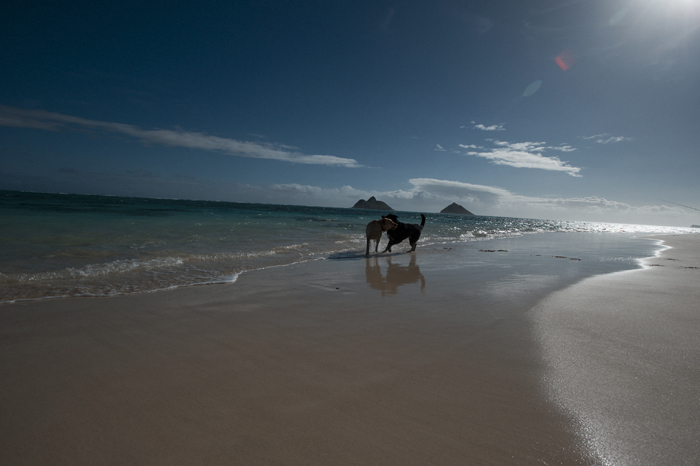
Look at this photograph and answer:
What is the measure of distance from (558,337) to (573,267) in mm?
6047

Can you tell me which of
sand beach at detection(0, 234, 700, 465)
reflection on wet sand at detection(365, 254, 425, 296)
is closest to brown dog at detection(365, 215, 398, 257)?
reflection on wet sand at detection(365, 254, 425, 296)

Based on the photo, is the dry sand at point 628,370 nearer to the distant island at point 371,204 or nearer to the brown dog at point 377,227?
the brown dog at point 377,227

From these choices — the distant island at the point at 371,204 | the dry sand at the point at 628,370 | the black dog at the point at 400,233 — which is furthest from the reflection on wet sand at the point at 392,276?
the distant island at the point at 371,204

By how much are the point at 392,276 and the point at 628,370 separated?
439 centimetres

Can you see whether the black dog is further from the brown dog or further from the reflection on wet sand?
the reflection on wet sand

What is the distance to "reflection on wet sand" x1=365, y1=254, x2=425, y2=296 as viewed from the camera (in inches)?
221

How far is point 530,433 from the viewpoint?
1.77 m

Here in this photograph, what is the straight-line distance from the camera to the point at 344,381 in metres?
2.32

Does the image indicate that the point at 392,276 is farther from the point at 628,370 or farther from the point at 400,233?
the point at 400,233

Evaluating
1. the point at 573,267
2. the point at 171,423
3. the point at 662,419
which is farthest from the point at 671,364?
the point at 573,267

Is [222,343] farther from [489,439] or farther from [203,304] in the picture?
[489,439]

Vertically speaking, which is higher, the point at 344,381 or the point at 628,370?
the point at 628,370

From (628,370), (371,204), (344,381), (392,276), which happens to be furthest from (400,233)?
(371,204)

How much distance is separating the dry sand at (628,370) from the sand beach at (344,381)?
1 cm
